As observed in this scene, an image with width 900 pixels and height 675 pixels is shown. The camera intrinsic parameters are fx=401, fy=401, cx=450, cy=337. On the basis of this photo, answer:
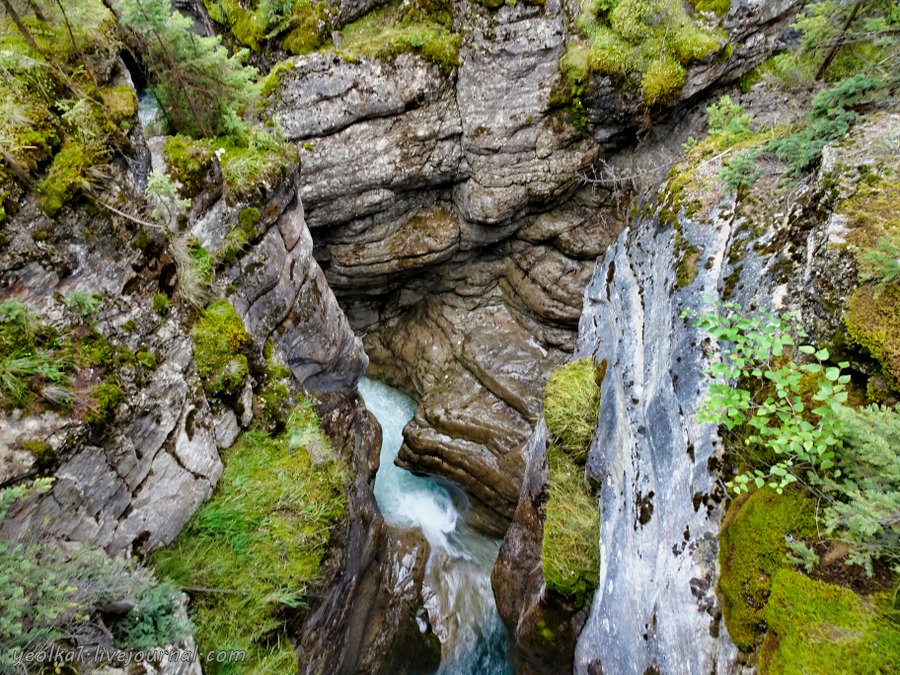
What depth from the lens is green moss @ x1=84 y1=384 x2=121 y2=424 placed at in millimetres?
3480

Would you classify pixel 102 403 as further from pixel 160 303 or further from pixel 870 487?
pixel 870 487

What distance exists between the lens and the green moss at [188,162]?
207 inches

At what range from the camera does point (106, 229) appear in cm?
413

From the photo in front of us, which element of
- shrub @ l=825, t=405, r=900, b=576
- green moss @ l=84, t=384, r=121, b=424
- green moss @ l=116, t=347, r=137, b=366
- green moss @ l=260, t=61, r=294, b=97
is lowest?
shrub @ l=825, t=405, r=900, b=576

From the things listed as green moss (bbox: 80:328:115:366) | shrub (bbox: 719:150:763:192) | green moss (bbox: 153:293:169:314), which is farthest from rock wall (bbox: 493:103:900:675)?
green moss (bbox: 153:293:169:314)

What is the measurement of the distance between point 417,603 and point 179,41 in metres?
11.4

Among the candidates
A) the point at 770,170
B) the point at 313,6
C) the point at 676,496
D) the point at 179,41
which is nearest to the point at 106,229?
the point at 179,41

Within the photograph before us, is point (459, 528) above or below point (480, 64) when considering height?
below

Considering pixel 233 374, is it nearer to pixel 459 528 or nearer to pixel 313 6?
pixel 459 528

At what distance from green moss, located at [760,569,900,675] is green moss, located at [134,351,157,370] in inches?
224

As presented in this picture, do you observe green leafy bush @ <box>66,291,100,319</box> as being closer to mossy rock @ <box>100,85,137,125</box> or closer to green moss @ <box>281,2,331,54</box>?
mossy rock @ <box>100,85,137,125</box>

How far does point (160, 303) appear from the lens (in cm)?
461

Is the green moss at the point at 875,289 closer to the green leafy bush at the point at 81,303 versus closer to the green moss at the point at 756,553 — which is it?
the green moss at the point at 756,553

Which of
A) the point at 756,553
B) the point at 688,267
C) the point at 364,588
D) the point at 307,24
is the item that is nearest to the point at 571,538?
the point at 756,553
